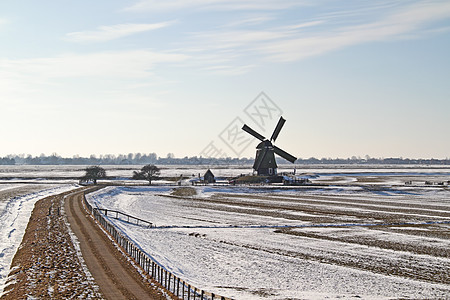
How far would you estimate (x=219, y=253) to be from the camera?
29.9m

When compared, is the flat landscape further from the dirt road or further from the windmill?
the windmill

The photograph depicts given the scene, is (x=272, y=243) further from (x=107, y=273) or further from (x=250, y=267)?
(x=107, y=273)

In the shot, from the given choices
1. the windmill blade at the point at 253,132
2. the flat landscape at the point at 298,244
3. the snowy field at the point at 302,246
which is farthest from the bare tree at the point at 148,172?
the snowy field at the point at 302,246

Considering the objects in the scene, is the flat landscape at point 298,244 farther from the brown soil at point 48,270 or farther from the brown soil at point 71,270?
the brown soil at point 71,270

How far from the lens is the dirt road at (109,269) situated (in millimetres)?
19344

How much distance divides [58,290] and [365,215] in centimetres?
3711

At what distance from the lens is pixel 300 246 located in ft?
105

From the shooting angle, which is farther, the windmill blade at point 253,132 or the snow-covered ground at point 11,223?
the windmill blade at point 253,132

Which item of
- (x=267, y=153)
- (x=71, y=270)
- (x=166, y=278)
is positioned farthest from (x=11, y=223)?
(x=267, y=153)

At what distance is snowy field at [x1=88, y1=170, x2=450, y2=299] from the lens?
2219 cm

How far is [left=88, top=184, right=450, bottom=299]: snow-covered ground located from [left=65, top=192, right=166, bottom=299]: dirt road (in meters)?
2.57

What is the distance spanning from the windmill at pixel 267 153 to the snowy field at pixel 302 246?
31408mm

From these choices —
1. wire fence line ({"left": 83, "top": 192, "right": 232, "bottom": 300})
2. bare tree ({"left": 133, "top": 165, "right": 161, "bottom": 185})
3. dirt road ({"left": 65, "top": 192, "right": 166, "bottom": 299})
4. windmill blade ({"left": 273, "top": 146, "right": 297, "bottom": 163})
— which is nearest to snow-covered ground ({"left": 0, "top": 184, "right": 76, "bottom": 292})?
dirt road ({"left": 65, "top": 192, "right": 166, "bottom": 299})

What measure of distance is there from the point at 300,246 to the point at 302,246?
13 cm
